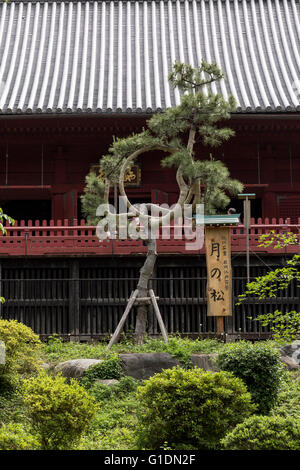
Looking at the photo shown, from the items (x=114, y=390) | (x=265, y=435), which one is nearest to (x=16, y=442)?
(x=265, y=435)

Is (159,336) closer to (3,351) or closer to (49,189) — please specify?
(3,351)

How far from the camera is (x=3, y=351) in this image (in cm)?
1077

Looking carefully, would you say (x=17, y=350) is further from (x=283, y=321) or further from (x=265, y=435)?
(x=265, y=435)

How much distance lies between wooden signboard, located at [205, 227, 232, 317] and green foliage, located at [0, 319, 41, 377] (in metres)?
3.58

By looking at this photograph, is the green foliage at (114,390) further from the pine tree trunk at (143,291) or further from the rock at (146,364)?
the pine tree trunk at (143,291)

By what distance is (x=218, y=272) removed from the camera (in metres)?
13.3

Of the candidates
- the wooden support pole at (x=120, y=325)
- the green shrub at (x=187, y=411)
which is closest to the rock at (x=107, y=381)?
the wooden support pole at (x=120, y=325)

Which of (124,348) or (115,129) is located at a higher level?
(115,129)

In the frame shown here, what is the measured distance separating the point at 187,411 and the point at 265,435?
121 centimetres

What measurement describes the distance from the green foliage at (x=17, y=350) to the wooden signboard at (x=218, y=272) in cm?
358

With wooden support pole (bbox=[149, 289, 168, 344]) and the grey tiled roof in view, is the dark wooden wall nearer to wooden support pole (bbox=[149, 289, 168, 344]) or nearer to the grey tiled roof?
wooden support pole (bbox=[149, 289, 168, 344])

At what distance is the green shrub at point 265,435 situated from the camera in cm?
722
